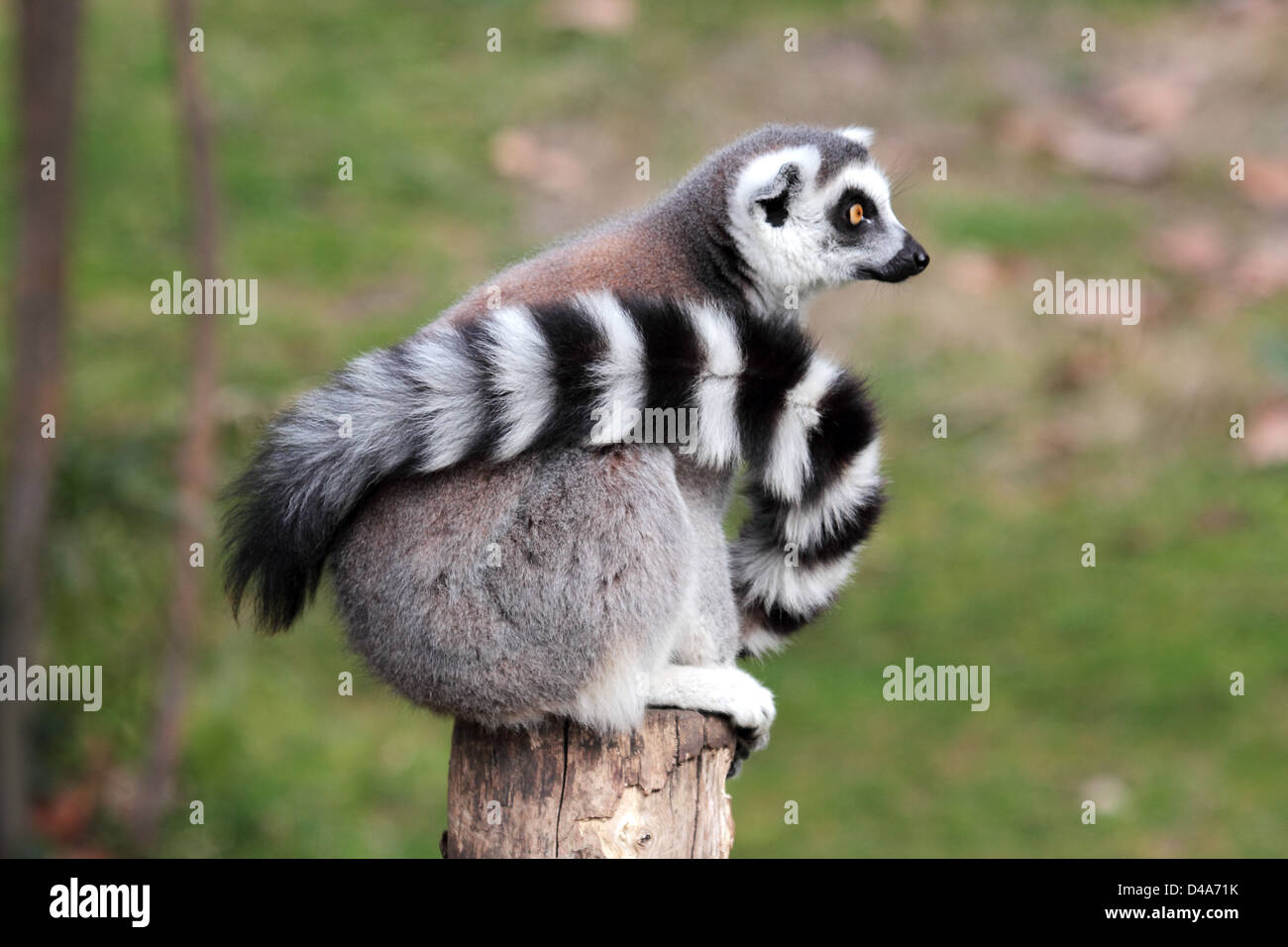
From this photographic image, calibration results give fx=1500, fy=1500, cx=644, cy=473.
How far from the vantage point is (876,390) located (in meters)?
6.23

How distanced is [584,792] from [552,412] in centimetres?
86

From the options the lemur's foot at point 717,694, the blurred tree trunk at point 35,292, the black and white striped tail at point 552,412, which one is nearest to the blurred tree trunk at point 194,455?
the blurred tree trunk at point 35,292

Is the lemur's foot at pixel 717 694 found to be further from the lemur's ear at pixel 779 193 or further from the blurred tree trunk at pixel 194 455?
the blurred tree trunk at pixel 194 455

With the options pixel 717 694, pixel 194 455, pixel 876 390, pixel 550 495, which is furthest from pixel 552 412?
pixel 194 455

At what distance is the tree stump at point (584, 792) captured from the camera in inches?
132

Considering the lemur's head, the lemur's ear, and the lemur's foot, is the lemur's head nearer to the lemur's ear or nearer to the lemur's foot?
the lemur's ear

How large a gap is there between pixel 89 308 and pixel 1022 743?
19.7ft

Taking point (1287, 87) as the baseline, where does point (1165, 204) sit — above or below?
below

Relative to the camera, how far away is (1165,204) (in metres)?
9.98

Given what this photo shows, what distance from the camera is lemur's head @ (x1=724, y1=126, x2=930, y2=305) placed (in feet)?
13.0

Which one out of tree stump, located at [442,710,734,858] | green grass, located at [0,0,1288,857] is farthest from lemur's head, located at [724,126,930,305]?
green grass, located at [0,0,1288,857]

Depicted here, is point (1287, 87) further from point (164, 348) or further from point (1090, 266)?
point (164, 348)

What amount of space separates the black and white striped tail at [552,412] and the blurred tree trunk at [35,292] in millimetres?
3162
